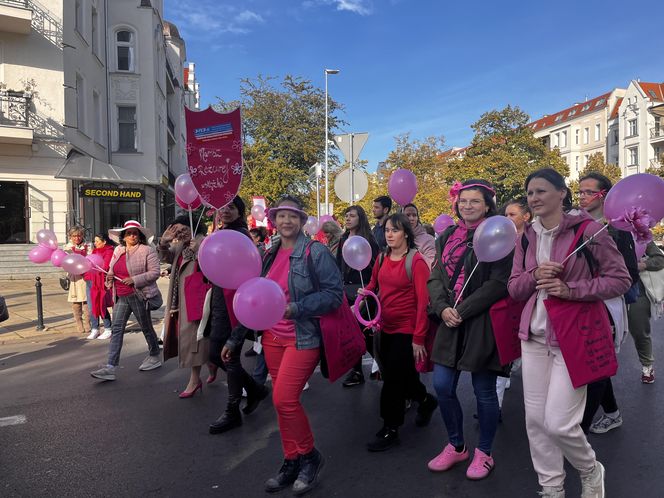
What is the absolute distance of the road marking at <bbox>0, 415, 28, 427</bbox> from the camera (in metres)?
4.49

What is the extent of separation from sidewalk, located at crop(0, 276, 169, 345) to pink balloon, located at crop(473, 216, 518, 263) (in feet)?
23.3

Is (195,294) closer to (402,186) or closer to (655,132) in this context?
(402,186)

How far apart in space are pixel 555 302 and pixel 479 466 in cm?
132

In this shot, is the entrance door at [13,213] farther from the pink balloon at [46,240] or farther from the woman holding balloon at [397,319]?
the woman holding balloon at [397,319]

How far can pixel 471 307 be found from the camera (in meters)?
3.20

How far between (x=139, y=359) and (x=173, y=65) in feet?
106

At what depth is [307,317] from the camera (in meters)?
3.07

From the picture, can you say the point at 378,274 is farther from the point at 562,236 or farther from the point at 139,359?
the point at 139,359

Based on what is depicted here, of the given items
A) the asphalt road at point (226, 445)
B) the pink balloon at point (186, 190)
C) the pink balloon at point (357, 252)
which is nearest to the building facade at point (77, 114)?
the asphalt road at point (226, 445)

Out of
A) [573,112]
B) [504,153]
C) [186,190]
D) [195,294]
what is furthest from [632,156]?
[195,294]

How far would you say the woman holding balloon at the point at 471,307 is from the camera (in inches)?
126

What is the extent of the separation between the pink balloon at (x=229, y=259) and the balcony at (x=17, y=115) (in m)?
15.9

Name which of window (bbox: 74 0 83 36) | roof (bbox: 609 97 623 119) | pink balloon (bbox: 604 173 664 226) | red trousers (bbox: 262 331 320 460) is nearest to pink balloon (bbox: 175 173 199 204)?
red trousers (bbox: 262 331 320 460)

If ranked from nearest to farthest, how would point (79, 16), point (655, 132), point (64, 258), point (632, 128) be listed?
1. point (64, 258)
2. point (79, 16)
3. point (655, 132)
4. point (632, 128)
